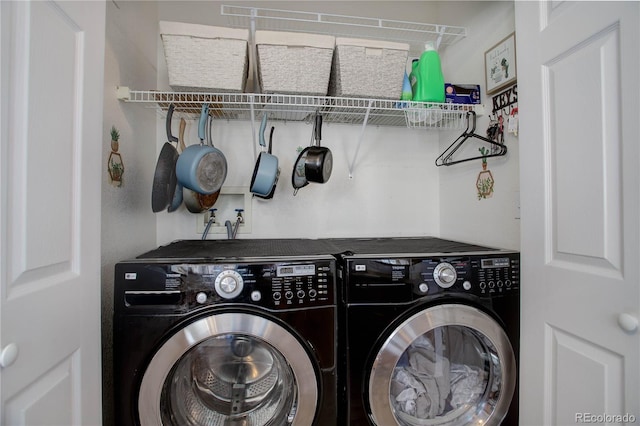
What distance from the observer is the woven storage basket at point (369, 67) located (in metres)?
1.30

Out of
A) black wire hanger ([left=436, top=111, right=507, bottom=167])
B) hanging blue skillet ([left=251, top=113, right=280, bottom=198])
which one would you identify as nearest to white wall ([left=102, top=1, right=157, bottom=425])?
hanging blue skillet ([left=251, top=113, right=280, bottom=198])

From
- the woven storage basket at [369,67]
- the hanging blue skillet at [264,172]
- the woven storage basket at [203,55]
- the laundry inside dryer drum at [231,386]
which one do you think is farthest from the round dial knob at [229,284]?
the woven storage basket at [369,67]

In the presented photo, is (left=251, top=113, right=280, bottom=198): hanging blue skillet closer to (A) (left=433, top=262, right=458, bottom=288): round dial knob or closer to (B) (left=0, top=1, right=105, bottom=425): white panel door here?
(B) (left=0, top=1, right=105, bottom=425): white panel door

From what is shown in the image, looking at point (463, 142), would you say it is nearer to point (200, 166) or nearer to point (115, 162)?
point (200, 166)

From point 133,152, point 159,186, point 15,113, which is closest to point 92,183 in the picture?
point 15,113

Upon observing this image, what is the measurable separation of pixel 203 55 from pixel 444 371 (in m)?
1.76

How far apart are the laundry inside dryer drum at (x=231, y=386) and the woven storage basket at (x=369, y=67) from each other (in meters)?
1.21

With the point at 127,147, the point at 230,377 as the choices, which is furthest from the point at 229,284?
the point at 127,147

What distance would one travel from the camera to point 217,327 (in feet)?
3.10

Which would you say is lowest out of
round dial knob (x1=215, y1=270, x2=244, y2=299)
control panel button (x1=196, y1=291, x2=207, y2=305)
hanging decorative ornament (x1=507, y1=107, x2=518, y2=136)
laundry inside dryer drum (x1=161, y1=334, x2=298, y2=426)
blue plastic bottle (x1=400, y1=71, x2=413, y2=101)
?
laundry inside dryer drum (x1=161, y1=334, x2=298, y2=426)

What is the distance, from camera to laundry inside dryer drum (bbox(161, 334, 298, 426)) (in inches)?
40.5

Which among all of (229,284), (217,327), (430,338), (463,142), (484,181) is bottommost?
(430,338)

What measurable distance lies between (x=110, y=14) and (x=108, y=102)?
394 millimetres

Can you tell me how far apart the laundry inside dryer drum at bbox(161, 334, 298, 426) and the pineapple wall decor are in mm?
825
